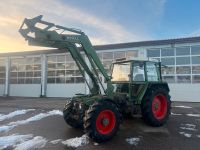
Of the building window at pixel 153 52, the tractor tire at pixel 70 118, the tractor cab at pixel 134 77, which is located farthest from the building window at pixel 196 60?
the tractor tire at pixel 70 118

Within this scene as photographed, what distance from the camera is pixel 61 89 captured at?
22875mm

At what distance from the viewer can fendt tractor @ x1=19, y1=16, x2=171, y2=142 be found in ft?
22.4

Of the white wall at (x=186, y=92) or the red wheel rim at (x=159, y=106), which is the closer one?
the red wheel rim at (x=159, y=106)

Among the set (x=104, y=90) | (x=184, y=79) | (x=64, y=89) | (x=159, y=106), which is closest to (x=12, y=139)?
(x=104, y=90)

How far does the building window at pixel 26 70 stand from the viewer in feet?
80.7

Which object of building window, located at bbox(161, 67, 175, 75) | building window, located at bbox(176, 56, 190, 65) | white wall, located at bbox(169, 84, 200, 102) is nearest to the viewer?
white wall, located at bbox(169, 84, 200, 102)

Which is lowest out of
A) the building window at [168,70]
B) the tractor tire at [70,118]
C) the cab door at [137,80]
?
the tractor tire at [70,118]

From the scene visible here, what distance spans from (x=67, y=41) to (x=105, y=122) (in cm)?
262

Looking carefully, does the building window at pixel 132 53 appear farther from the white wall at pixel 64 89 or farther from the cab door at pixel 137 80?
the cab door at pixel 137 80

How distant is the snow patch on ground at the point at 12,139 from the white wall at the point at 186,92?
13027 millimetres

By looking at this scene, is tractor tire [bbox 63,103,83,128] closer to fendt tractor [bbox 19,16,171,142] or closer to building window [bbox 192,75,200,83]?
fendt tractor [bbox 19,16,171,142]

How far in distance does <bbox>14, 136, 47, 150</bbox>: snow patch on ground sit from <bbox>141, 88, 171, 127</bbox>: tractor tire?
11.5 ft

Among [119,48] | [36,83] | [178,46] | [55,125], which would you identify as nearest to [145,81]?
[55,125]

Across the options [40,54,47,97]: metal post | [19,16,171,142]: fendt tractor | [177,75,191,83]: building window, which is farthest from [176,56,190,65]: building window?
[40,54,47,97]: metal post
